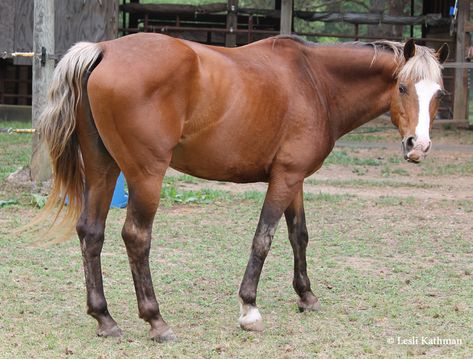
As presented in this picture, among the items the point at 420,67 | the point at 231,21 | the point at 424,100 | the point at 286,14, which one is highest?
the point at 286,14

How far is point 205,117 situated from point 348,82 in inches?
40.9

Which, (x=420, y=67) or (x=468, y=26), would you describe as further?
(x=468, y=26)

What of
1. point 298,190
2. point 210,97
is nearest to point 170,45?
point 210,97

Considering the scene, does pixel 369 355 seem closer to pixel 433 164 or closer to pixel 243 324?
pixel 243 324

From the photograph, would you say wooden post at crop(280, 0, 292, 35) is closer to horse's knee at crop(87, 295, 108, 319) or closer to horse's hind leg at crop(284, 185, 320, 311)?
horse's hind leg at crop(284, 185, 320, 311)

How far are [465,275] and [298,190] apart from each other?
1.82 metres

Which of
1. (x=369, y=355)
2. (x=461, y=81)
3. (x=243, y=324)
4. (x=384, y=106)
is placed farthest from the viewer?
(x=461, y=81)

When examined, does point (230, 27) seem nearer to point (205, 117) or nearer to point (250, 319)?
point (205, 117)

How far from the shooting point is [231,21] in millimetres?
15969

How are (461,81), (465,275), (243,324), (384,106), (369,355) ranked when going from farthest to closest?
1. (461,81)
2. (465,275)
3. (384,106)
4. (243,324)
5. (369,355)

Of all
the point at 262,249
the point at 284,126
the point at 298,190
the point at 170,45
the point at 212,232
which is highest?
the point at 170,45

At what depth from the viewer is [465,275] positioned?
19.9 ft

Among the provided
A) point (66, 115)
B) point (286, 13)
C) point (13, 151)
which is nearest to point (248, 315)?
point (66, 115)

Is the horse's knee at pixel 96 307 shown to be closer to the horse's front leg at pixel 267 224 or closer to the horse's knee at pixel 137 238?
the horse's knee at pixel 137 238
